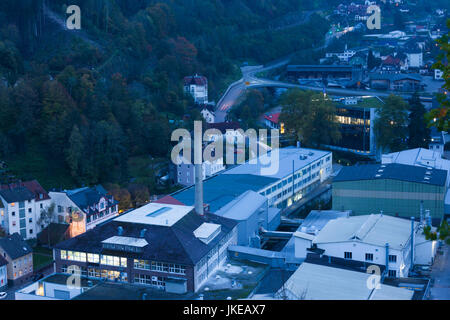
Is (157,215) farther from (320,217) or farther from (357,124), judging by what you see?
(357,124)

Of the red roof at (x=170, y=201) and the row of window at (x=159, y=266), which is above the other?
the red roof at (x=170, y=201)

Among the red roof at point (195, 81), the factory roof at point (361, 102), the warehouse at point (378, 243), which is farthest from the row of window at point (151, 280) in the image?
the red roof at point (195, 81)

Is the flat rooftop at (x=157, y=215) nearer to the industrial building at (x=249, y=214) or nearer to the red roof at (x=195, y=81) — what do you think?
the industrial building at (x=249, y=214)

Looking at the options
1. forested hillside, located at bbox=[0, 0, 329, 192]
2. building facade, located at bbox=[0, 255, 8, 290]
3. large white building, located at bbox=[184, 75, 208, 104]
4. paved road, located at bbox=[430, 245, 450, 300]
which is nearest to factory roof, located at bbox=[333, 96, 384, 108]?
forested hillside, located at bbox=[0, 0, 329, 192]

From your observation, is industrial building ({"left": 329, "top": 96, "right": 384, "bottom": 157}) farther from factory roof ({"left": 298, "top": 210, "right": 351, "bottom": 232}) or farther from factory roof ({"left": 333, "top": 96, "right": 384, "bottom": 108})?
factory roof ({"left": 298, "top": 210, "right": 351, "bottom": 232})

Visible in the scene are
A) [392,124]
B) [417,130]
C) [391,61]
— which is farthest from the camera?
[391,61]

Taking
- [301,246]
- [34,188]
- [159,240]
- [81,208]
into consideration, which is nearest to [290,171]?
[301,246]
